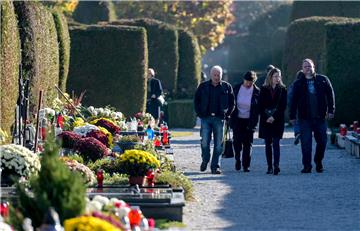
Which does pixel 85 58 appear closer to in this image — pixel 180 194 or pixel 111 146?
pixel 111 146

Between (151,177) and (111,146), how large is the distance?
219 inches

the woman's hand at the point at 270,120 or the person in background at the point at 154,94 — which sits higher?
the woman's hand at the point at 270,120

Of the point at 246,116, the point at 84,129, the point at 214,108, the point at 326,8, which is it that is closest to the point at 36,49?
the point at 84,129

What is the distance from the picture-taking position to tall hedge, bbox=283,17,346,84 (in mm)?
36312

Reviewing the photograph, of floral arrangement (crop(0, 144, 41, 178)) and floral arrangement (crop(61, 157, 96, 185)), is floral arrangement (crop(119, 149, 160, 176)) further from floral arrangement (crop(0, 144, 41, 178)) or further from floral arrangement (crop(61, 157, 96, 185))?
floral arrangement (crop(0, 144, 41, 178))

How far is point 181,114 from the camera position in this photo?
39.3 meters

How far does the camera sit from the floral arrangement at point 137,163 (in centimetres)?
1509

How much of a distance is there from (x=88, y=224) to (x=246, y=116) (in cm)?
1159

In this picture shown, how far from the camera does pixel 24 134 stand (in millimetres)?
18000

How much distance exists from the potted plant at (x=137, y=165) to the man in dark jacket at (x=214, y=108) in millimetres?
4742

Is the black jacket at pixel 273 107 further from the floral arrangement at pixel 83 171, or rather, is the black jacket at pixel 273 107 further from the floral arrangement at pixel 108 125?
the floral arrangement at pixel 83 171

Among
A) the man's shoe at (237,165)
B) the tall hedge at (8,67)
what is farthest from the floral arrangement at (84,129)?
the man's shoe at (237,165)

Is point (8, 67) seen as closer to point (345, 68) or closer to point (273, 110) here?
point (273, 110)

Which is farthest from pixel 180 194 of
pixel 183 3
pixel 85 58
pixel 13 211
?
pixel 183 3
